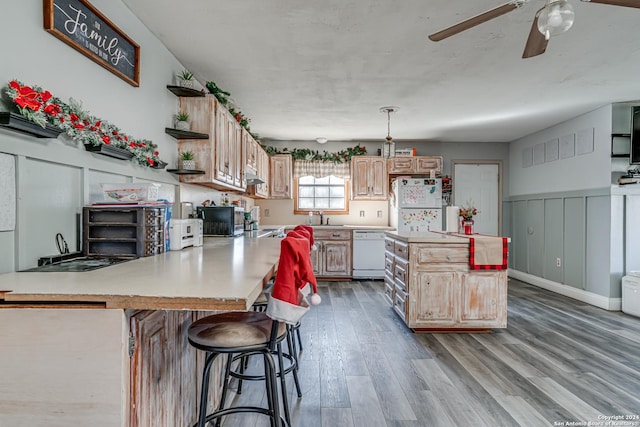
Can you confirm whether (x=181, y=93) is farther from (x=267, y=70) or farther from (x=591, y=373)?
(x=591, y=373)

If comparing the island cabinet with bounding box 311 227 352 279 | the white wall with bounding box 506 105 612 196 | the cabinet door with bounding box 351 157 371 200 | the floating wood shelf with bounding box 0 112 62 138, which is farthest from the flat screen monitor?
the floating wood shelf with bounding box 0 112 62 138

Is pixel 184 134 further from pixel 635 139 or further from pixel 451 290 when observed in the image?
pixel 635 139

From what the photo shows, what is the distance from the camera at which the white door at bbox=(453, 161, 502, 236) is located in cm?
636

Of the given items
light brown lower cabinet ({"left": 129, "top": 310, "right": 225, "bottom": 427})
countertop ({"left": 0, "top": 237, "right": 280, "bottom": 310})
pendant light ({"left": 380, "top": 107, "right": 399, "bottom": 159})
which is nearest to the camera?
countertop ({"left": 0, "top": 237, "right": 280, "bottom": 310})

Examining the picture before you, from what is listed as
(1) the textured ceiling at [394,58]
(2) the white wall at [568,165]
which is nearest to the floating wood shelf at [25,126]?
(1) the textured ceiling at [394,58]

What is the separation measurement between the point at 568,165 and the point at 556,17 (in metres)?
4.14

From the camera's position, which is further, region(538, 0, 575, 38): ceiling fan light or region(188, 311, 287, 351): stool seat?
region(538, 0, 575, 38): ceiling fan light

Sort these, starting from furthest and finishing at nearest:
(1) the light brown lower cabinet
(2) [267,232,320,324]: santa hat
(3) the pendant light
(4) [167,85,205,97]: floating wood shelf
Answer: (3) the pendant light < (4) [167,85,205,97]: floating wood shelf < (2) [267,232,320,324]: santa hat < (1) the light brown lower cabinet

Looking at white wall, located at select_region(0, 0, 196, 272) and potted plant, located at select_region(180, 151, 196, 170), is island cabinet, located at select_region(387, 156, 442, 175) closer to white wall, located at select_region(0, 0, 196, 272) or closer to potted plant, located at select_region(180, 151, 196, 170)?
potted plant, located at select_region(180, 151, 196, 170)

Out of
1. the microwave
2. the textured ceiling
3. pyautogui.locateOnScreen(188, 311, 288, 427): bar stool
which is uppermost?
the textured ceiling

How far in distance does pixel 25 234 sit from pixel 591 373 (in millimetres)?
3513

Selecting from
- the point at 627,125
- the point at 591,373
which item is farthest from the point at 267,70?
the point at 627,125

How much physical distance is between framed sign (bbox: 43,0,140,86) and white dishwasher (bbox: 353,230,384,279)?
4.12 m

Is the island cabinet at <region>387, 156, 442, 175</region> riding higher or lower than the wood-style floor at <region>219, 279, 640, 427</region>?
higher
